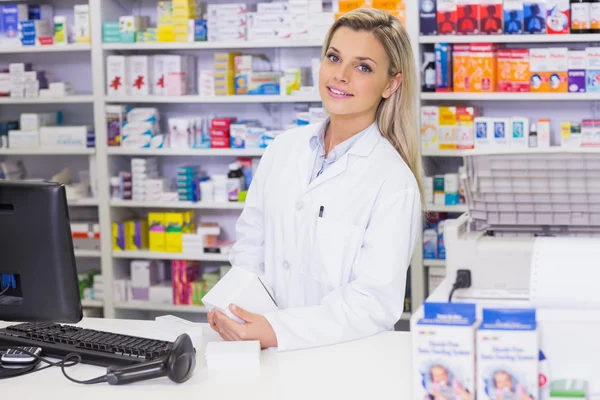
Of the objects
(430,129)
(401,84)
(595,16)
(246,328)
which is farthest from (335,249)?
(595,16)

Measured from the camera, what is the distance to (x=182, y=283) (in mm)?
5090

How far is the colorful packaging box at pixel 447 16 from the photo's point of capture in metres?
4.54

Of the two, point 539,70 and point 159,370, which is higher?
point 539,70

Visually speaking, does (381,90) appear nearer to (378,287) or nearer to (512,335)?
(378,287)

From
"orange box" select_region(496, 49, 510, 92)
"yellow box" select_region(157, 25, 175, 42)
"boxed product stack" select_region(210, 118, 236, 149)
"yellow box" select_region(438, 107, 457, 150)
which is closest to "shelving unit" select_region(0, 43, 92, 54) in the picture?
"yellow box" select_region(157, 25, 175, 42)

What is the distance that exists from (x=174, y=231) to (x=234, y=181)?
48 cm

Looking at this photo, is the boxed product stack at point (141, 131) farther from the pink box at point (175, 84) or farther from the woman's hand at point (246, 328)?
the woman's hand at point (246, 328)

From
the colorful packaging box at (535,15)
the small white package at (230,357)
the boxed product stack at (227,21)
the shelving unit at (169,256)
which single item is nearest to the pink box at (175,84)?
the boxed product stack at (227,21)

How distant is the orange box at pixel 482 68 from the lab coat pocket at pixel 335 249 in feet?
7.67

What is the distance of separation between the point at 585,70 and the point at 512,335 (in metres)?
3.19

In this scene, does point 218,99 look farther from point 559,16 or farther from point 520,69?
point 559,16

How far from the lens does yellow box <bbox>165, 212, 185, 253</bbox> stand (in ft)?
16.5

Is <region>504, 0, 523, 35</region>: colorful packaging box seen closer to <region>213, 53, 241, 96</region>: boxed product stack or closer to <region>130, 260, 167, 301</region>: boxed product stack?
<region>213, 53, 241, 96</region>: boxed product stack

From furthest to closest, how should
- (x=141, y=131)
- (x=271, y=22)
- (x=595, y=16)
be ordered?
(x=141, y=131) < (x=271, y=22) < (x=595, y=16)
